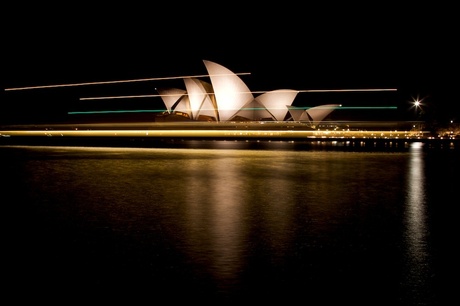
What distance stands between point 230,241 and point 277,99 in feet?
173

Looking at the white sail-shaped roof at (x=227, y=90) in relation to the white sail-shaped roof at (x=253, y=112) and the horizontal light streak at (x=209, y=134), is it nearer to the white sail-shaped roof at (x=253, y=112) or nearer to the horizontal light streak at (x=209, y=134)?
the white sail-shaped roof at (x=253, y=112)

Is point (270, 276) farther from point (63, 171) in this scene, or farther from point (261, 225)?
point (63, 171)

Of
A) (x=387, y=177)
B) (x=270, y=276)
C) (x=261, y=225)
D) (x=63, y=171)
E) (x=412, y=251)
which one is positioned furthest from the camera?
(x=63, y=171)

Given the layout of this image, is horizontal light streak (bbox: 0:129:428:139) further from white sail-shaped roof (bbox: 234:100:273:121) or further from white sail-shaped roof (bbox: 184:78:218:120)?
white sail-shaped roof (bbox: 184:78:218:120)

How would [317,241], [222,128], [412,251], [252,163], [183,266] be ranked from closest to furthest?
[183,266], [412,251], [317,241], [252,163], [222,128]

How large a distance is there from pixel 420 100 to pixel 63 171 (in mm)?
37606

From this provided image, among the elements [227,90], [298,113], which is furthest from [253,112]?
[227,90]

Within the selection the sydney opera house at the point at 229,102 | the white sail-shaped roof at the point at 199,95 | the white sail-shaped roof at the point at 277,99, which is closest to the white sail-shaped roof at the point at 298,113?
the sydney opera house at the point at 229,102

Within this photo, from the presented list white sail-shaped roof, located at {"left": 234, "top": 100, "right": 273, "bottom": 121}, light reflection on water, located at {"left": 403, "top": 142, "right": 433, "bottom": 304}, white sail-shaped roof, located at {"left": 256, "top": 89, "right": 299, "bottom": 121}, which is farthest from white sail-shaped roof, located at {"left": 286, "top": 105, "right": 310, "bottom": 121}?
light reflection on water, located at {"left": 403, "top": 142, "right": 433, "bottom": 304}

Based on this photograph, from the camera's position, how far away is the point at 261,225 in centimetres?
657

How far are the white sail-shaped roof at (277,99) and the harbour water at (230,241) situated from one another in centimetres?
4560

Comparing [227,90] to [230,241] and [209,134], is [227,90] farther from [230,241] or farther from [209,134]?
[230,241]

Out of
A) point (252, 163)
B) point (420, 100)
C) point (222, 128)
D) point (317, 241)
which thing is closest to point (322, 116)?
point (420, 100)

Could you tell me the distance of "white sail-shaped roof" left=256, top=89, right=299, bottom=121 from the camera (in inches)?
2230
